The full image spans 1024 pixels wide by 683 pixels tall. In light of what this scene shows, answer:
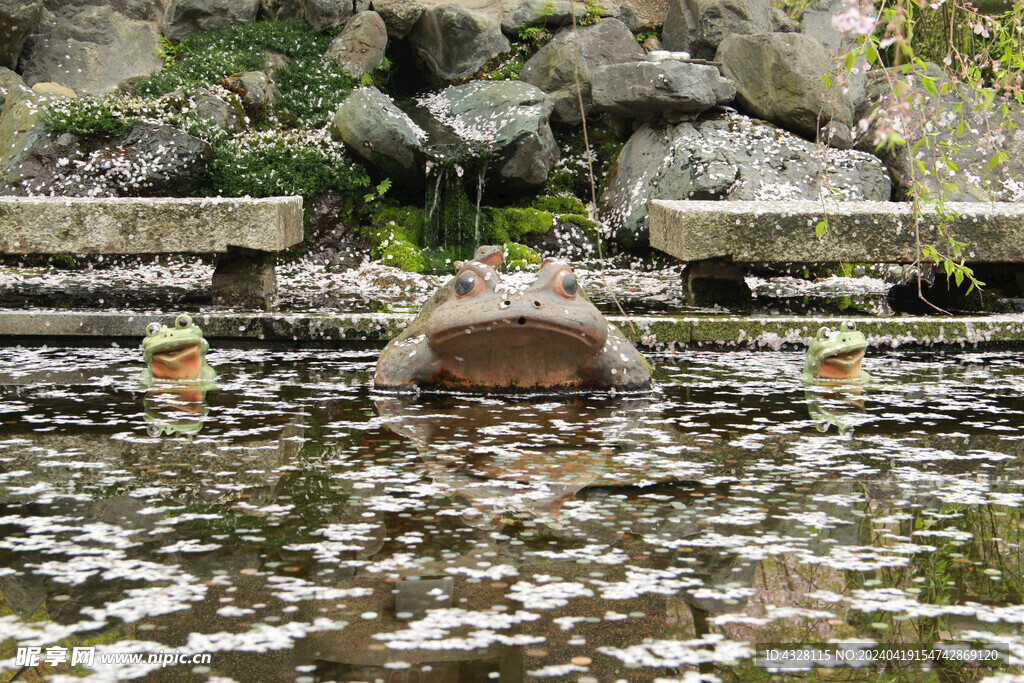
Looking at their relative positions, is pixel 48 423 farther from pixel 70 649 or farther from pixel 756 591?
pixel 756 591

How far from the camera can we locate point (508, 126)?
1023 cm

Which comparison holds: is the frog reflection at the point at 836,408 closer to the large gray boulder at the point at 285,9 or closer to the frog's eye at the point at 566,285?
the frog's eye at the point at 566,285

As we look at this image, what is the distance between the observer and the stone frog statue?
483cm

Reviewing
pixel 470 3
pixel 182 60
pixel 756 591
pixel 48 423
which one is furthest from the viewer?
pixel 470 3

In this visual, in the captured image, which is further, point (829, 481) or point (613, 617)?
point (829, 481)

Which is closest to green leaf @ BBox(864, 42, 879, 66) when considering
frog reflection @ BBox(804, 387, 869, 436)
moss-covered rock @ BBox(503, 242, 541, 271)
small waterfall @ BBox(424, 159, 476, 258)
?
frog reflection @ BBox(804, 387, 869, 436)

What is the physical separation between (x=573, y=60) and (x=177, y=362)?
7278mm

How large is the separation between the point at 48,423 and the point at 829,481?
3264 mm

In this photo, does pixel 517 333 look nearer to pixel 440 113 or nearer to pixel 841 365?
pixel 841 365

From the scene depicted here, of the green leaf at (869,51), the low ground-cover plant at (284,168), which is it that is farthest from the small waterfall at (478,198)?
the green leaf at (869,51)

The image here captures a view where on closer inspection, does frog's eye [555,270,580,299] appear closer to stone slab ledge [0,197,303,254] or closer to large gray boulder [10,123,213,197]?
stone slab ledge [0,197,303,254]

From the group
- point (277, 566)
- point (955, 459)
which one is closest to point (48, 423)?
point (277, 566)

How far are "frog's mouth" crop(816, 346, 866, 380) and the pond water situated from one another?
492 mm

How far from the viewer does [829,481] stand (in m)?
3.55
